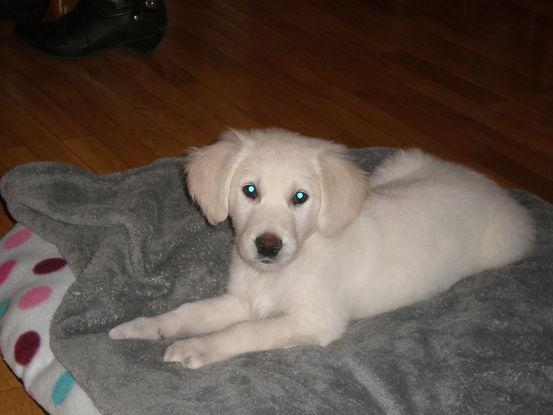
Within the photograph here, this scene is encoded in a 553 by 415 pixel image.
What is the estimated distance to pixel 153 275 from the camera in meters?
2.77

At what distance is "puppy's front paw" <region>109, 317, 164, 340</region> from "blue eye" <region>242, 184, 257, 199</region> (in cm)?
47

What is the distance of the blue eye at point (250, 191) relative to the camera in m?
2.36

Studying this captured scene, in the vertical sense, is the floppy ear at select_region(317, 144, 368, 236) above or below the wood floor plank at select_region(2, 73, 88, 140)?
above

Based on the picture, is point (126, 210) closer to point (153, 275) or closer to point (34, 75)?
point (153, 275)

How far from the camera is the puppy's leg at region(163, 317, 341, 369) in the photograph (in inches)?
89.7

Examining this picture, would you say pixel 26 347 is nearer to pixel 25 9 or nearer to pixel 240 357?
pixel 240 357

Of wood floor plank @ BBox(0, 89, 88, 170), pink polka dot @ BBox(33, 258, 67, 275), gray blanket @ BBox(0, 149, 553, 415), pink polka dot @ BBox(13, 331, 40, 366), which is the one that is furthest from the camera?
wood floor plank @ BBox(0, 89, 88, 170)

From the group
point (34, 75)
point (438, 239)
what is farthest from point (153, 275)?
point (34, 75)

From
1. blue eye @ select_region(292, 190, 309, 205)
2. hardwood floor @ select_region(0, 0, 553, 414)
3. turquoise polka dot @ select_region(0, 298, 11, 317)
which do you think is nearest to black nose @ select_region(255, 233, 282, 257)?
blue eye @ select_region(292, 190, 309, 205)

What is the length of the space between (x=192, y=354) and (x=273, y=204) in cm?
47

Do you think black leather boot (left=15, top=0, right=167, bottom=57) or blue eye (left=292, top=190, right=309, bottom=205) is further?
black leather boot (left=15, top=0, right=167, bottom=57)

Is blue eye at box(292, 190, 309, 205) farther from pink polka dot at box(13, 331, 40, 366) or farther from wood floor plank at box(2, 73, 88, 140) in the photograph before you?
wood floor plank at box(2, 73, 88, 140)

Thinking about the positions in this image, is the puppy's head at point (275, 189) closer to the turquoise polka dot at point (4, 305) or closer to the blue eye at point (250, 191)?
the blue eye at point (250, 191)

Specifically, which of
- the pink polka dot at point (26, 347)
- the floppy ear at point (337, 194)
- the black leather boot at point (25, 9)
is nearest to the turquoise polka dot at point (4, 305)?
the pink polka dot at point (26, 347)
